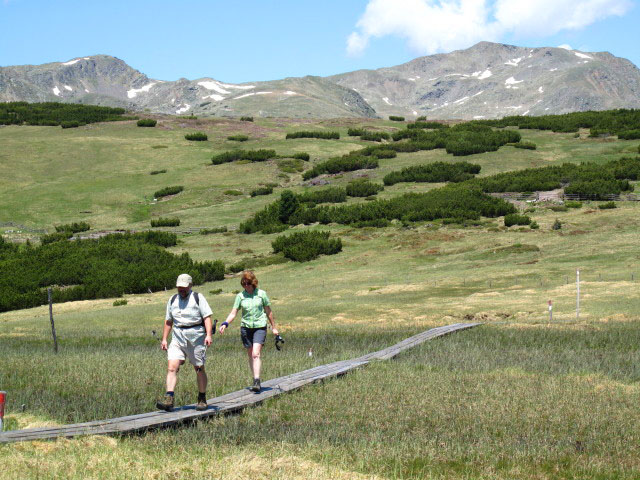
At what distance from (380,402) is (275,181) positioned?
260ft

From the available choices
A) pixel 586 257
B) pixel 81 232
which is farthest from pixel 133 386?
pixel 81 232

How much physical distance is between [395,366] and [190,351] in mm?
6404

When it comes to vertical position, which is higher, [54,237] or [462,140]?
[462,140]

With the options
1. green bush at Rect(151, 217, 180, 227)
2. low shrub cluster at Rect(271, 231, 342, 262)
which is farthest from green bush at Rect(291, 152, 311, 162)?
low shrub cluster at Rect(271, 231, 342, 262)

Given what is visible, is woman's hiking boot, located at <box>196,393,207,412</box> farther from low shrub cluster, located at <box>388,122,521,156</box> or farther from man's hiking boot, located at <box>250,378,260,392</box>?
low shrub cluster, located at <box>388,122,521,156</box>

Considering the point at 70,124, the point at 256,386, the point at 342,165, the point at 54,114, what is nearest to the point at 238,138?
the point at 342,165

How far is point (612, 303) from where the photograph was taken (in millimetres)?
31172

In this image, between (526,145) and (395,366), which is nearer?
(395,366)

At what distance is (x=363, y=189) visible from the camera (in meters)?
81.9

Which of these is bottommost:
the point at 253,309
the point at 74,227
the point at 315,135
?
the point at 74,227

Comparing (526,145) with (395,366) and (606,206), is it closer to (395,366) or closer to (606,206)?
(606,206)

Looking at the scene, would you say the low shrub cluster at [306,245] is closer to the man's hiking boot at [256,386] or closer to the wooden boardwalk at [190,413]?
the wooden boardwalk at [190,413]

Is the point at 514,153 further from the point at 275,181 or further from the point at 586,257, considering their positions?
the point at 586,257

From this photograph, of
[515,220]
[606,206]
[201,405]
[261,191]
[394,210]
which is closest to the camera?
[201,405]
